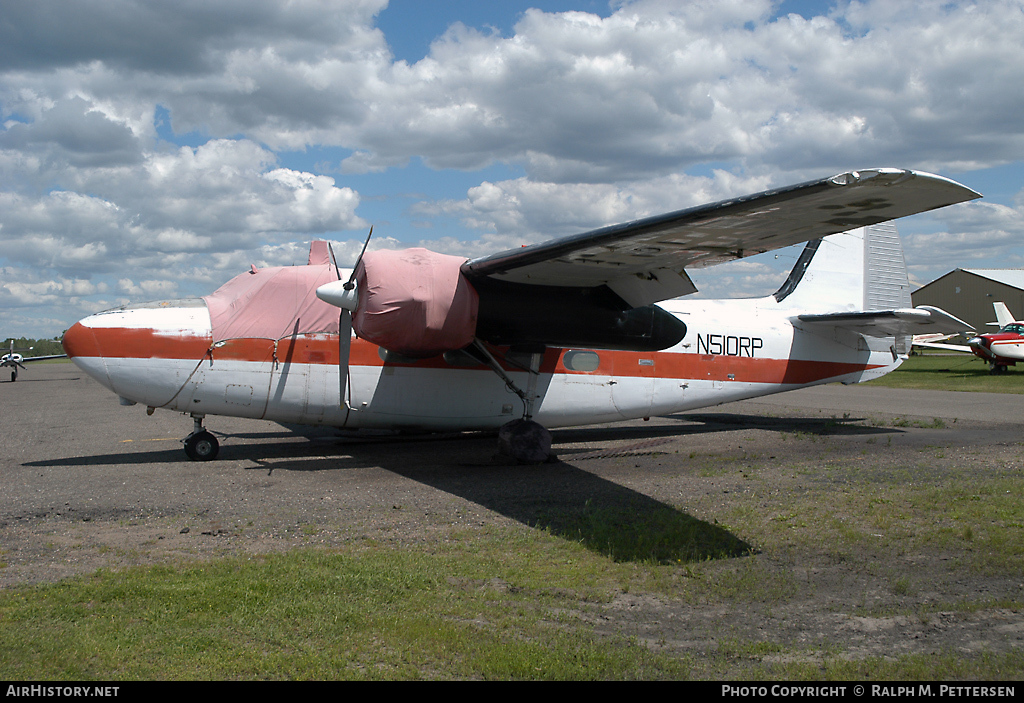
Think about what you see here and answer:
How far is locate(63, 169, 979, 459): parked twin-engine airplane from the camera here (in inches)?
315

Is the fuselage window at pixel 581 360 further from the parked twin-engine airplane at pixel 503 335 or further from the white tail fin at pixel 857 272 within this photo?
the white tail fin at pixel 857 272

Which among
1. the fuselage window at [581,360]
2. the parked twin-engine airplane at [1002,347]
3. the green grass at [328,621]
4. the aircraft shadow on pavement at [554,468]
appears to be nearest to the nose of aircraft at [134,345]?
the aircraft shadow on pavement at [554,468]

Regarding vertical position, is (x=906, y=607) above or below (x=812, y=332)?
below

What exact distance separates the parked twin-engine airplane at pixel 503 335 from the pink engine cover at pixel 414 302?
0.07 ft

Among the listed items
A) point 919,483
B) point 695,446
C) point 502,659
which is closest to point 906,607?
point 502,659

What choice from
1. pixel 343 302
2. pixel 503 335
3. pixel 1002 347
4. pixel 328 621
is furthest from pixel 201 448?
pixel 1002 347

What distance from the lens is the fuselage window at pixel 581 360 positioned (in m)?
11.8

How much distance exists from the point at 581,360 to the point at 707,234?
15.9ft

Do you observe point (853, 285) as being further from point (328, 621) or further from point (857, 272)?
point (328, 621)

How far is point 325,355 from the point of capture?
10.5 metres

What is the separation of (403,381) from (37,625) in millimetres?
6839

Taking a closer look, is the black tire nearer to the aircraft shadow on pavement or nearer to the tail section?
the aircraft shadow on pavement

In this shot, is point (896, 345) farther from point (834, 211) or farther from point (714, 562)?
point (714, 562)

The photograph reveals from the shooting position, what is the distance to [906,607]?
15.0 ft
